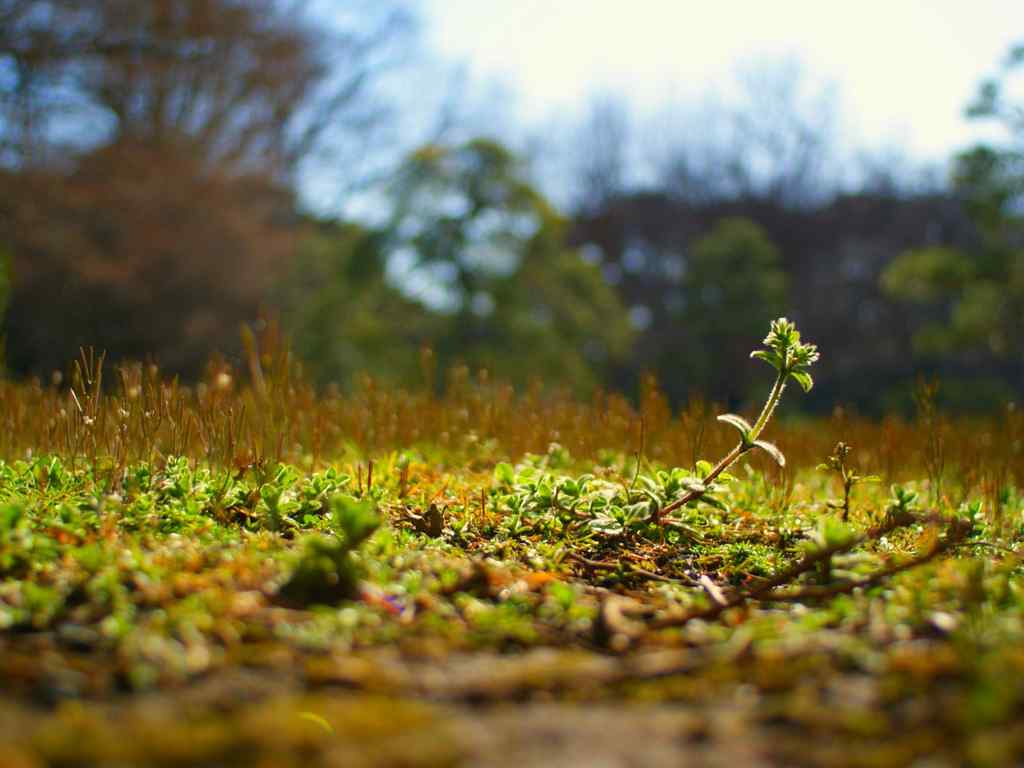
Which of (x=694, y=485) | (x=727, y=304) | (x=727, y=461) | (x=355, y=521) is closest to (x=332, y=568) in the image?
(x=355, y=521)

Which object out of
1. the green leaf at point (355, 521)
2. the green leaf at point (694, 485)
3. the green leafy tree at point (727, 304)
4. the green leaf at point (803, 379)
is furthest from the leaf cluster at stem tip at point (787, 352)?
the green leafy tree at point (727, 304)

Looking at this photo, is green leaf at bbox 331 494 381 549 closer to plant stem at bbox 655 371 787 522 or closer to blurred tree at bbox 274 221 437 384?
plant stem at bbox 655 371 787 522

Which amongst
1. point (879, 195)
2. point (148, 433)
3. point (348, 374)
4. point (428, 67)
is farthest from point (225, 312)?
point (879, 195)

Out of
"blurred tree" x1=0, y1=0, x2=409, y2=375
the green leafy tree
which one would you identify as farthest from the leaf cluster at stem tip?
the green leafy tree

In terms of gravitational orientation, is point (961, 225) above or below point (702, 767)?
above

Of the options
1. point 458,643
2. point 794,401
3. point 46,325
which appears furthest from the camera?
point 794,401

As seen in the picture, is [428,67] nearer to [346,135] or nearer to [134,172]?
[346,135]

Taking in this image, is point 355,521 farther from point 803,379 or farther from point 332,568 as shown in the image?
point 803,379
